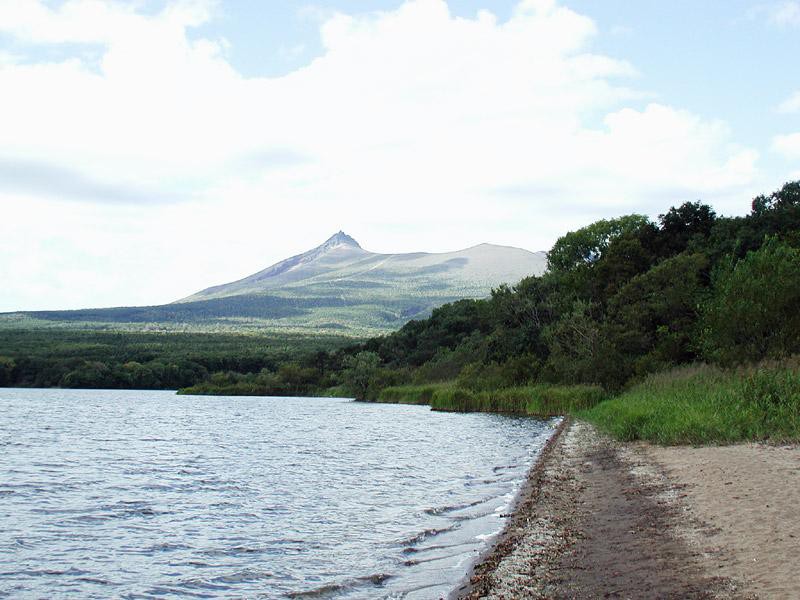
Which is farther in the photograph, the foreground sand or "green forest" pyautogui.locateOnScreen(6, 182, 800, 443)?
"green forest" pyautogui.locateOnScreen(6, 182, 800, 443)

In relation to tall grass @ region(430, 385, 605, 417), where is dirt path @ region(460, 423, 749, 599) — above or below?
above

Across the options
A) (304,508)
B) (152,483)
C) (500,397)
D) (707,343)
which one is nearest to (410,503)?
(304,508)

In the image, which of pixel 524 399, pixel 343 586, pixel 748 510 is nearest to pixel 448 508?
pixel 343 586

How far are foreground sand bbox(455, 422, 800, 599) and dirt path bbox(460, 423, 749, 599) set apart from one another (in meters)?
0.02

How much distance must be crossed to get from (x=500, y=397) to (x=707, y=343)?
23229 mm

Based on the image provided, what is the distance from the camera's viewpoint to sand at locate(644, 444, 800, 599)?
874 centimetres

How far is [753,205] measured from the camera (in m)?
76.3

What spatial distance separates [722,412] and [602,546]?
12.2 m

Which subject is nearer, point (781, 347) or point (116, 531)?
point (116, 531)

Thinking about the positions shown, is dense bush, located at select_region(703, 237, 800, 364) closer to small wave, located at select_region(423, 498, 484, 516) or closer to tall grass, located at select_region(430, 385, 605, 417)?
tall grass, located at select_region(430, 385, 605, 417)

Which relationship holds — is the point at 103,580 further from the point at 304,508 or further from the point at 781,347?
the point at 781,347

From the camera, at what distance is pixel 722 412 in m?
22.1

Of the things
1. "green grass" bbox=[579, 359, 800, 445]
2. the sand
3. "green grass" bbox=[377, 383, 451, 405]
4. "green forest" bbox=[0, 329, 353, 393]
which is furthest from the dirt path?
"green forest" bbox=[0, 329, 353, 393]

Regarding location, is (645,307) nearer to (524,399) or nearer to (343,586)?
(524,399)
